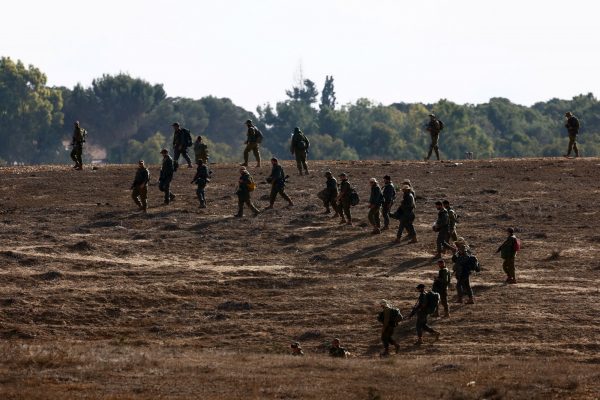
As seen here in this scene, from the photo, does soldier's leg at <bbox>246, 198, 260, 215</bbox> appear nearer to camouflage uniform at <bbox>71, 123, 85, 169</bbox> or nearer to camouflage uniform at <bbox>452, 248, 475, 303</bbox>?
camouflage uniform at <bbox>71, 123, 85, 169</bbox>

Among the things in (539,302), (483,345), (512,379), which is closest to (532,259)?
(539,302)

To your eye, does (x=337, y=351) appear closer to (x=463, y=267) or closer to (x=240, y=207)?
(x=463, y=267)

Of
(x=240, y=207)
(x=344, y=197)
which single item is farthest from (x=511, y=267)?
(x=240, y=207)

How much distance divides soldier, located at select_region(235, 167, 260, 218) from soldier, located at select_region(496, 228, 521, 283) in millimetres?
9793

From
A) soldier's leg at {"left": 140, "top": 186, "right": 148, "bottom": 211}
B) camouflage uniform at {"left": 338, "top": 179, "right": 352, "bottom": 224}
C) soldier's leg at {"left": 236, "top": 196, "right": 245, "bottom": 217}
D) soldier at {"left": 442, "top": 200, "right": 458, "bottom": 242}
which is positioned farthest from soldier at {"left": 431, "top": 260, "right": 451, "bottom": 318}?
soldier's leg at {"left": 140, "top": 186, "right": 148, "bottom": 211}

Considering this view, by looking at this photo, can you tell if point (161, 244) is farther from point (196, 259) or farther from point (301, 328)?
point (301, 328)

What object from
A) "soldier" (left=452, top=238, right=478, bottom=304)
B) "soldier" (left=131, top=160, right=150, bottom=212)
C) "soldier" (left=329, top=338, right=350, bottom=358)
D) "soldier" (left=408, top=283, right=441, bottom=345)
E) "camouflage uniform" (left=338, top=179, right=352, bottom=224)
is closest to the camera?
"soldier" (left=329, top=338, right=350, bottom=358)

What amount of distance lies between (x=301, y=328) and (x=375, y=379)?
6285mm

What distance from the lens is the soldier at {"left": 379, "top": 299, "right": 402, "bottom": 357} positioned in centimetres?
3266

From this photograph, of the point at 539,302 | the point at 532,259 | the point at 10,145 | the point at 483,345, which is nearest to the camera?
the point at 483,345

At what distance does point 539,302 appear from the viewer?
36.6 m

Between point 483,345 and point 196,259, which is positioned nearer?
point 483,345

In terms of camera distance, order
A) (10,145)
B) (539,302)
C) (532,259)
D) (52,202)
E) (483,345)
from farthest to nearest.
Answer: (10,145) → (52,202) → (532,259) → (539,302) → (483,345)

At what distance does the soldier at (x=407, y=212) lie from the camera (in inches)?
1614
